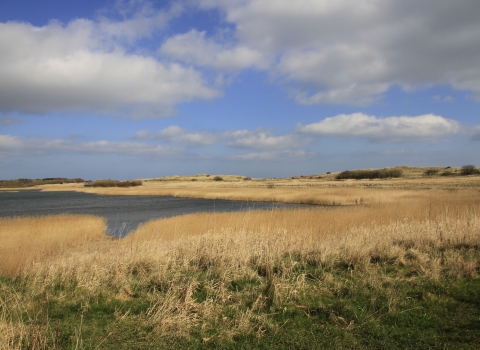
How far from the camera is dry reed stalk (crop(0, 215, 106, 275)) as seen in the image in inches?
440

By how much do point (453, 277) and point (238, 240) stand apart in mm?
5116

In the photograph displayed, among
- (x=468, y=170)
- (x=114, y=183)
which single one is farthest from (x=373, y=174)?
(x=114, y=183)

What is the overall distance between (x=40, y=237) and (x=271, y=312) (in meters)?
14.6

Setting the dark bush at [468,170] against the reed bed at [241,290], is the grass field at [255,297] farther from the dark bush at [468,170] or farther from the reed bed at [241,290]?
the dark bush at [468,170]

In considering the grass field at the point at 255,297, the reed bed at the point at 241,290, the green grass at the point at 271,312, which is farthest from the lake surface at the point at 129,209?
the green grass at the point at 271,312

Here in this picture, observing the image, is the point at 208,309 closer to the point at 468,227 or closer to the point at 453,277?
the point at 453,277

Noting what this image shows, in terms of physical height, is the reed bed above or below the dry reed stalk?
above

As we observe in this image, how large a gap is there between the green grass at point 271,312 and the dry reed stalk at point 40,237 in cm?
432

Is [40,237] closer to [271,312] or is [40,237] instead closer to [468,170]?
[271,312]

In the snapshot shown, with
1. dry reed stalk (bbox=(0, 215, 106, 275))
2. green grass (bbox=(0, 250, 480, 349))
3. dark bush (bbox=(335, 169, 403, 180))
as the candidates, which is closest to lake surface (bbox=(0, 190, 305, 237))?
dry reed stalk (bbox=(0, 215, 106, 275))

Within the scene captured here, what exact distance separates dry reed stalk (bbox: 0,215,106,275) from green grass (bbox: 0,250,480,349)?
14.2ft

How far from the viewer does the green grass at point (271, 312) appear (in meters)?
4.45

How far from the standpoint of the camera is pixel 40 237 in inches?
628

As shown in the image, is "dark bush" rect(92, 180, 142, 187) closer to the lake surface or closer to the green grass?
the lake surface
